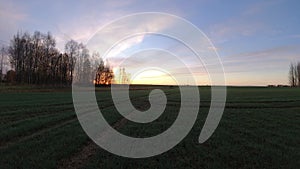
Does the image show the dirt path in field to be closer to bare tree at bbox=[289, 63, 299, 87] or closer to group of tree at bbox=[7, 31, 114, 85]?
group of tree at bbox=[7, 31, 114, 85]

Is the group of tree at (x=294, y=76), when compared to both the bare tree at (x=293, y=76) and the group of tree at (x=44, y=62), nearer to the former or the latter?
the bare tree at (x=293, y=76)

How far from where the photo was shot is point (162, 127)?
561 inches

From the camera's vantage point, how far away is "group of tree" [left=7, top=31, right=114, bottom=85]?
9181 centimetres

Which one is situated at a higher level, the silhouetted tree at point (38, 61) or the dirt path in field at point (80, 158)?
the silhouetted tree at point (38, 61)

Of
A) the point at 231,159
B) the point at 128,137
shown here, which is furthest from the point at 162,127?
the point at 231,159

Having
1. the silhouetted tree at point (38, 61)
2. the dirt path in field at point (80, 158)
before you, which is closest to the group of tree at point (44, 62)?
the silhouetted tree at point (38, 61)

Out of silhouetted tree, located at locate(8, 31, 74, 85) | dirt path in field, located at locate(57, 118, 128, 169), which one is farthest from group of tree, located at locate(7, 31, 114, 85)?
dirt path in field, located at locate(57, 118, 128, 169)

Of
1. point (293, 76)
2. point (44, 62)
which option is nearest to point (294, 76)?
point (293, 76)

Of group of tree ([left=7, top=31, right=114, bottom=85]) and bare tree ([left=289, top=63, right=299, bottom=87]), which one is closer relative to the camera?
group of tree ([left=7, top=31, right=114, bottom=85])

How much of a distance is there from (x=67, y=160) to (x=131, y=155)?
2.19m

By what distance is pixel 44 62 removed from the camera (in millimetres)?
100250

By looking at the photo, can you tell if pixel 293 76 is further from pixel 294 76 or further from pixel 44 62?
pixel 44 62

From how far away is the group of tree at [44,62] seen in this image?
3615 inches

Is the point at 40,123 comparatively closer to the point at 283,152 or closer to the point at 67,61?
the point at 283,152
